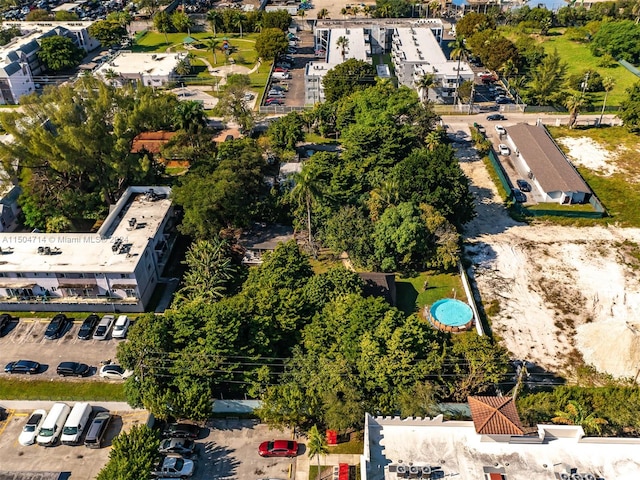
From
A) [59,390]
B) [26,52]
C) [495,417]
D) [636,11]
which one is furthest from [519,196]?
[26,52]

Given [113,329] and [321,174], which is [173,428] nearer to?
[113,329]

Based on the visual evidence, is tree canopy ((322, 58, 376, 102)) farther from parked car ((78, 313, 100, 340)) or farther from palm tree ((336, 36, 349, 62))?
parked car ((78, 313, 100, 340))

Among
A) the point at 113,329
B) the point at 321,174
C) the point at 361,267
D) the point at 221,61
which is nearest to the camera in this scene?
the point at 113,329

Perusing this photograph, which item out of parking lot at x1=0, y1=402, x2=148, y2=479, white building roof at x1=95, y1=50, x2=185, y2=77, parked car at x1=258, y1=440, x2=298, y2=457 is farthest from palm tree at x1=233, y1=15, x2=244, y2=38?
parked car at x1=258, y1=440, x2=298, y2=457

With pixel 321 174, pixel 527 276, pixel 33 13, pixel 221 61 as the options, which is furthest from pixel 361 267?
pixel 33 13

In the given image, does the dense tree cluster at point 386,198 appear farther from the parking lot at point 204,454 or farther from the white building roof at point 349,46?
the white building roof at point 349,46
